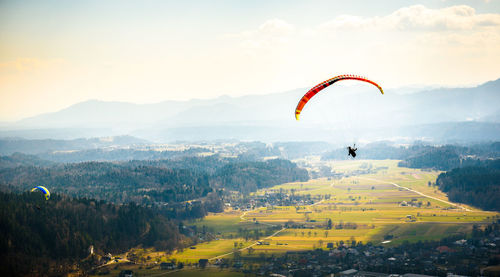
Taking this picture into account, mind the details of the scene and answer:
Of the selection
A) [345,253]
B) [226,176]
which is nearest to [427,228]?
[345,253]

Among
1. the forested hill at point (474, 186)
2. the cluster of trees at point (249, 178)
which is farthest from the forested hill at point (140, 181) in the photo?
the forested hill at point (474, 186)

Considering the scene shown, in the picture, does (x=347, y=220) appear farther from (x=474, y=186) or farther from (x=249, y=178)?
(x=249, y=178)

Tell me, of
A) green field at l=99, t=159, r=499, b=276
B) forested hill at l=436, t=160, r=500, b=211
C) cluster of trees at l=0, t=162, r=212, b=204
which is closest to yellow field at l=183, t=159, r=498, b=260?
green field at l=99, t=159, r=499, b=276

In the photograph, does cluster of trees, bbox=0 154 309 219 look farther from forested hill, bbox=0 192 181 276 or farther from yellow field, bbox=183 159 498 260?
forested hill, bbox=0 192 181 276

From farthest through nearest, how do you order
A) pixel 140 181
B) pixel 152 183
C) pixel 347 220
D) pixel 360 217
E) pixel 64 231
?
pixel 140 181, pixel 152 183, pixel 360 217, pixel 347 220, pixel 64 231

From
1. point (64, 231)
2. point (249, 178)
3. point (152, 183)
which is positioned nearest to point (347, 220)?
point (64, 231)

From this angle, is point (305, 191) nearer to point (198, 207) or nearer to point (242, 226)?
point (198, 207)
